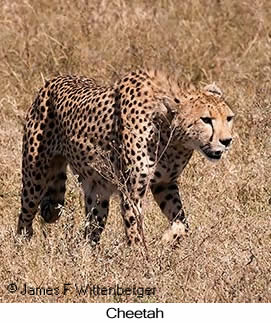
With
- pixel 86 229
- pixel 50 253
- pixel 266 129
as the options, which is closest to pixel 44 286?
pixel 50 253

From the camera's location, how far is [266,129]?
7.43 metres

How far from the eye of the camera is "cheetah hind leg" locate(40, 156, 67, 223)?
269 inches

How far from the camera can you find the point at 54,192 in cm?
689

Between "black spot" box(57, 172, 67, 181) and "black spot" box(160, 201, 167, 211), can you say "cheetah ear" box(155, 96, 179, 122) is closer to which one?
"black spot" box(160, 201, 167, 211)

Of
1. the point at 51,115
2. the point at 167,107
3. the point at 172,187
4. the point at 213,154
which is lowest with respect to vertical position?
the point at 172,187

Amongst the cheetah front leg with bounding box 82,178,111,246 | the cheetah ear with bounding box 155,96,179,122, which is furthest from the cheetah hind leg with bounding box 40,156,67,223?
the cheetah ear with bounding box 155,96,179,122

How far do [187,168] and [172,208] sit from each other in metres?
1.30

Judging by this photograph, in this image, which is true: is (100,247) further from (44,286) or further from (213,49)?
(213,49)

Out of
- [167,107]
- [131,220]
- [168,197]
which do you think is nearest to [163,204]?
[168,197]

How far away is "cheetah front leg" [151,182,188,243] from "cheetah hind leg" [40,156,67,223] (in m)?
0.61

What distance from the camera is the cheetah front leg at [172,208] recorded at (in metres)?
6.30

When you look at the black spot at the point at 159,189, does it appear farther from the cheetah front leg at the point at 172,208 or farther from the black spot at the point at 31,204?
the black spot at the point at 31,204

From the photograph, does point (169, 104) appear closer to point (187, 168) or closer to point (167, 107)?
point (167, 107)

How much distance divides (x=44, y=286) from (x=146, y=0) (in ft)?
16.3
